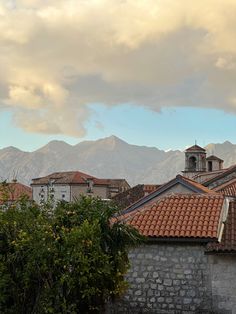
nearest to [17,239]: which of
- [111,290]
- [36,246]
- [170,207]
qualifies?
[36,246]

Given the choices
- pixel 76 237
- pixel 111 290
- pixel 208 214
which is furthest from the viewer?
pixel 208 214

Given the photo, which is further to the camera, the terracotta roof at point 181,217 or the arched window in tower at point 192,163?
the arched window in tower at point 192,163

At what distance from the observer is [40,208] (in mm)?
14664

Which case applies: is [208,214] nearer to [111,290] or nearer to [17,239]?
[111,290]

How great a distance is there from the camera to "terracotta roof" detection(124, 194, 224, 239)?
16.7m

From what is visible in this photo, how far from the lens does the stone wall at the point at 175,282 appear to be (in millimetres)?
16312

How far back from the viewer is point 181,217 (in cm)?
1755

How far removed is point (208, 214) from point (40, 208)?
573 cm

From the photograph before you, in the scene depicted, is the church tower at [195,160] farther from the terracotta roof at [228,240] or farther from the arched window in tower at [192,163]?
the terracotta roof at [228,240]

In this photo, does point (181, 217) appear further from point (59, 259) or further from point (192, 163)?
point (192, 163)

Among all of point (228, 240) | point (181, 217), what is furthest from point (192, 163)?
point (228, 240)

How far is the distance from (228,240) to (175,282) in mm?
2062

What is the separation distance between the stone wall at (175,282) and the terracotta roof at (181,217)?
0.42m

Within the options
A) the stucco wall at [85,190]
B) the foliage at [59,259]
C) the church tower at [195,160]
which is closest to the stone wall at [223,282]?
the foliage at [59,259]
